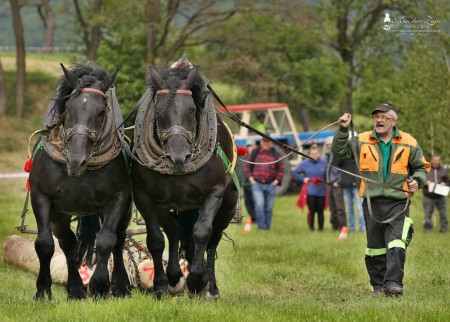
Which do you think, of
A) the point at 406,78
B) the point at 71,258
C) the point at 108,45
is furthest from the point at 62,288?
the point at 108,45

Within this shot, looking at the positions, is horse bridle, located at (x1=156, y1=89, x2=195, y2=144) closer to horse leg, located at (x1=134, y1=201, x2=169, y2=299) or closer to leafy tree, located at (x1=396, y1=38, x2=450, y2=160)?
horse leg, located at (x1=134, y1=201, x2=169, y2=299)

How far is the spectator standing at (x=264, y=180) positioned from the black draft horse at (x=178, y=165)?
10693mm

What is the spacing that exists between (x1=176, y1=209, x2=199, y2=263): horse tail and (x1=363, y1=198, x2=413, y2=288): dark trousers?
187 cm

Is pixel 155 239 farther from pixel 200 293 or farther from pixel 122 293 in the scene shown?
pixel 122 293

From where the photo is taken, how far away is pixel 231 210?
37.3 ft

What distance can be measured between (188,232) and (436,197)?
12.2 metres

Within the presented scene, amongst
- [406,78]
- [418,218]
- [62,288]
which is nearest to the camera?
[62,288]

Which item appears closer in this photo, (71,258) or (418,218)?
(71,258)

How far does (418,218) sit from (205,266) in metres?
16.1

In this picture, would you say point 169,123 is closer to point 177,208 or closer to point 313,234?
point 177,208

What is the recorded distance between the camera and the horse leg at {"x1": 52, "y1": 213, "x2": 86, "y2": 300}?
1066 cm

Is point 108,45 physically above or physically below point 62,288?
below

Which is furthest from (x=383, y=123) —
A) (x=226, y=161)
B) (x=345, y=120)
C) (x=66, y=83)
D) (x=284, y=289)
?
(x=66, y=83)

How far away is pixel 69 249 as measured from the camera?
1097 cm
